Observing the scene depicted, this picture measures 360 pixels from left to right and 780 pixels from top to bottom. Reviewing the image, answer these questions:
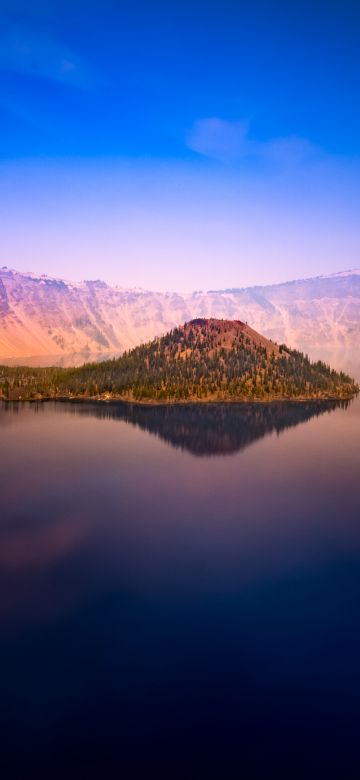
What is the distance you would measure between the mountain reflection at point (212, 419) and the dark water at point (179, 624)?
2373 centimetres

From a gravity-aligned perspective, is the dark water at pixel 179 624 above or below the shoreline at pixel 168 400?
below

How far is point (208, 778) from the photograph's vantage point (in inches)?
853

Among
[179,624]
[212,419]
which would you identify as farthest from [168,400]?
[179,624]

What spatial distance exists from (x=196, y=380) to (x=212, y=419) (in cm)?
5016

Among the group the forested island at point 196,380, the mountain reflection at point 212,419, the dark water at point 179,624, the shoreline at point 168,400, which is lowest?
the dark water at point 179,624

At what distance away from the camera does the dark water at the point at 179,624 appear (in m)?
23.2

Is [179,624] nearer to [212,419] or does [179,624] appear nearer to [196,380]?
[212,419]

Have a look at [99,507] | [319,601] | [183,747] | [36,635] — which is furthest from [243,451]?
[183,747]

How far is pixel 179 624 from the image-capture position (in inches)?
1266

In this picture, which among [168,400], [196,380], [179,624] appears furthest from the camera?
[196,380]

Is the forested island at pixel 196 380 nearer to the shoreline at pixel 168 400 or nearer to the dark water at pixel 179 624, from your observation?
the shoreline at pixel 168 400

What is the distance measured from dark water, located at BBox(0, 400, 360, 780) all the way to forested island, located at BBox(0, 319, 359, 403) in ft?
274

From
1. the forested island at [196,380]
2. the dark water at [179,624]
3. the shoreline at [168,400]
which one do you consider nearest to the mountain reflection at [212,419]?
the shoreline at [168,400]

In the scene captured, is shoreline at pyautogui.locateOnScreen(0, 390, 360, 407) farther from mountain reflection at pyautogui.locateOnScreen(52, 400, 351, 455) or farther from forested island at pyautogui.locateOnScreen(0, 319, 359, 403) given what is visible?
mountain reflection at pyautogui.locateOnScreen(52, 400, 351, 455)
